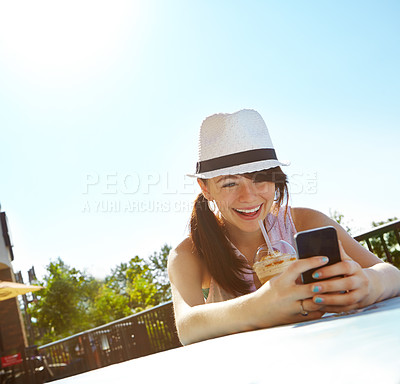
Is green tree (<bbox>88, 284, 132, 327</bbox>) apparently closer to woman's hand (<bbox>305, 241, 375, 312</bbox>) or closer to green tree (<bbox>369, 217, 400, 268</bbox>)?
green tree (<bbox>369, 217, 400, 268</bbox>)

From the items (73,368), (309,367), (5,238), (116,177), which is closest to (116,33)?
(116,177)

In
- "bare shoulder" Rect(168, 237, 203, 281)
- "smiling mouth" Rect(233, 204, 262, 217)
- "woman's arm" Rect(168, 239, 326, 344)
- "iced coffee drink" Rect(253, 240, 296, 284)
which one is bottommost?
"woman's arm" Rect(168, 239, 326, 344)

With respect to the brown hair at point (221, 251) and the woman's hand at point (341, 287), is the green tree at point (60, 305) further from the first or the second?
the woman's hand at point (341, 287)

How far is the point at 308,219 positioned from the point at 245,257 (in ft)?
1.11

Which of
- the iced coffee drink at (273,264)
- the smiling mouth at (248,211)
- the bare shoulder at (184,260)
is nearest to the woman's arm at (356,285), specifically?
the iced coffee drink at (273,264)

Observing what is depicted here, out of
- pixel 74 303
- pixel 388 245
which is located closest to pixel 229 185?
pixel 388 245

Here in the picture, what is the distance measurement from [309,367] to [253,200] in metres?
1.23

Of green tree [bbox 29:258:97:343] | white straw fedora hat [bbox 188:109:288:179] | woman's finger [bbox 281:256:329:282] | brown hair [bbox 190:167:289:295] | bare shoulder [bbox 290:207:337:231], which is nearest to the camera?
woman's finger [bbox 281:256:329:282]

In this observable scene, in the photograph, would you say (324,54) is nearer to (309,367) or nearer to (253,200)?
(253,200)

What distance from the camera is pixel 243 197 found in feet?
5.39

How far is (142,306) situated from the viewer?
19875 mm

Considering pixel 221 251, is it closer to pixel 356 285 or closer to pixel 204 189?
pixel 204 189

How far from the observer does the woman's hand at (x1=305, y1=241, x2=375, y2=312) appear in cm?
101

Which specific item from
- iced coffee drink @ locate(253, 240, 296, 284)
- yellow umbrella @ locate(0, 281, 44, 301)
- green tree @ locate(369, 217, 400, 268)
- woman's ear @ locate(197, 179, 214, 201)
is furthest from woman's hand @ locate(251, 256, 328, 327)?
yellow umbrella @ locate(0, 281, 44, 301)
